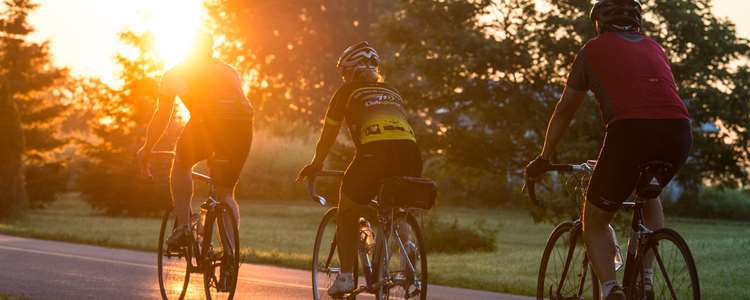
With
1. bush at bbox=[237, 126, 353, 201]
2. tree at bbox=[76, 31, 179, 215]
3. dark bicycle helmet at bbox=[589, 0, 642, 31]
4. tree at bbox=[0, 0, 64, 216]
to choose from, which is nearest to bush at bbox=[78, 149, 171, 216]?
tree at bbox=[76, 31, 179, 215]

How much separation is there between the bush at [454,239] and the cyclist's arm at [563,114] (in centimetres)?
1679

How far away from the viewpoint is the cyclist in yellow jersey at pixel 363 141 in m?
7.46

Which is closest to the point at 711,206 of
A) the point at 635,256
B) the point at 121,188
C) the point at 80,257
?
the point at 121,188

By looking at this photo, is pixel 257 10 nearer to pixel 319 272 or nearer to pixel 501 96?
pixel 501 96

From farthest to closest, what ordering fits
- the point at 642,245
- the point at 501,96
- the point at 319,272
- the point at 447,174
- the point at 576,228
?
the point at 447,174
the point at 501,96
the point at 319,272
the point at 576,228
the point at 642,245

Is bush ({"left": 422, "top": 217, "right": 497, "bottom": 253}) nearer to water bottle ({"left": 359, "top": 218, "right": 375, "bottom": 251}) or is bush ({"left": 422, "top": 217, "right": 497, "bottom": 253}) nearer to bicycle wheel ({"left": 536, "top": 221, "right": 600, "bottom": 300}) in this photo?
water bottle ({"left": 359, "top": 218, "right": 375, "bottom": 251})

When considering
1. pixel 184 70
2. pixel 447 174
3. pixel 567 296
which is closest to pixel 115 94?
pixel 447 174

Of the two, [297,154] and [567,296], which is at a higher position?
[297,154]

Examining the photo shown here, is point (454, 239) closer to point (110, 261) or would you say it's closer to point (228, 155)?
point (110, 261)

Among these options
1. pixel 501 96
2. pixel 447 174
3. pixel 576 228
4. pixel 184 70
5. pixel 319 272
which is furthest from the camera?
pixel 447 174

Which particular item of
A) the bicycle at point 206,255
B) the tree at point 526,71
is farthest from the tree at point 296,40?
the bicycle at point 206,255

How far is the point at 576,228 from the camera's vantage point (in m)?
6.84

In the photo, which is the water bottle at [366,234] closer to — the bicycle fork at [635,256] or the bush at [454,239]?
the bicycle fork at [635,256]

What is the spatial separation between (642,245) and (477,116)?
17967 mm
